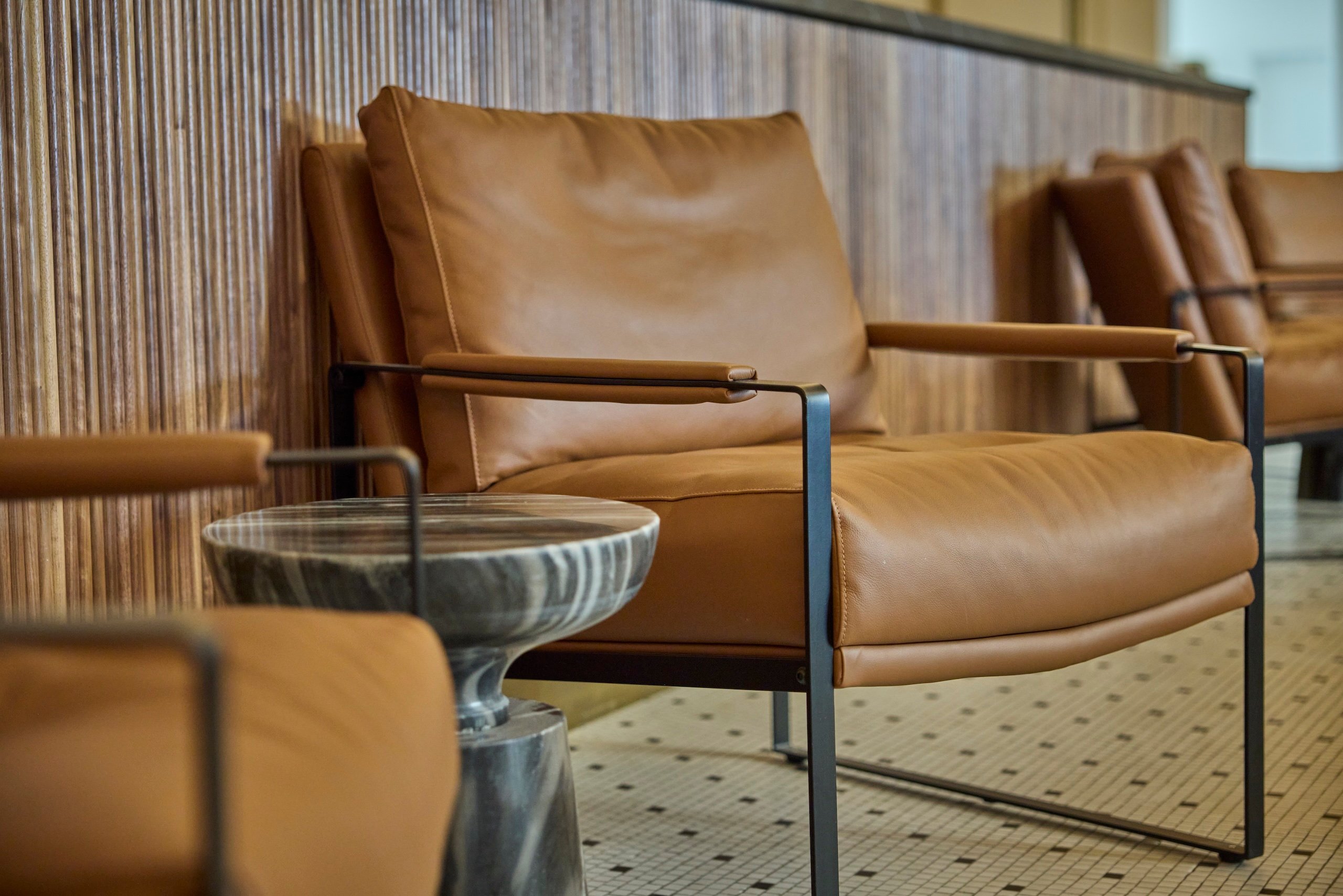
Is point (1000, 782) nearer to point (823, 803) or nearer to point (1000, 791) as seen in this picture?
point (1000, 791)

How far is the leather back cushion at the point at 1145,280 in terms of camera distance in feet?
9.02

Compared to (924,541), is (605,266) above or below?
above

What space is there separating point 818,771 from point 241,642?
0.60m

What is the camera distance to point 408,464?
919mm

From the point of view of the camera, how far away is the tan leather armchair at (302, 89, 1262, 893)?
4.05ft

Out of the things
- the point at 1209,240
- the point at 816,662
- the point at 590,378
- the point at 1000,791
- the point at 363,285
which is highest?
the point at 1209,240

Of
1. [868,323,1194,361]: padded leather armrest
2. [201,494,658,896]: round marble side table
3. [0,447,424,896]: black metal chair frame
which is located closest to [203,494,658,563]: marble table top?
[201,494,658,896]: round marble side table

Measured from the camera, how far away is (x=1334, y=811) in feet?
5.57

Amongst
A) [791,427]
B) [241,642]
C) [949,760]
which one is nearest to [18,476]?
[241,642]

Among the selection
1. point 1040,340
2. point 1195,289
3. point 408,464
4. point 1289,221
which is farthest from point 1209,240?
point 408,464

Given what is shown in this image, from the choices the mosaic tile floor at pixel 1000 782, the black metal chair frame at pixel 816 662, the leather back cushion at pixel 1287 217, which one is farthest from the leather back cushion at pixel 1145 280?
the black metal chair frame at pixel 816 662

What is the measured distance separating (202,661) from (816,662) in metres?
0.73

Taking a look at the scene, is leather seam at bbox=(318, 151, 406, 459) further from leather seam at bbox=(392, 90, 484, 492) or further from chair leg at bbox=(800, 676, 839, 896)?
chair leg at bbox=(800, 676, 839, 896)

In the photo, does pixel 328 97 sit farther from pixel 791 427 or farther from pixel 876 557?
pixel 876 557
